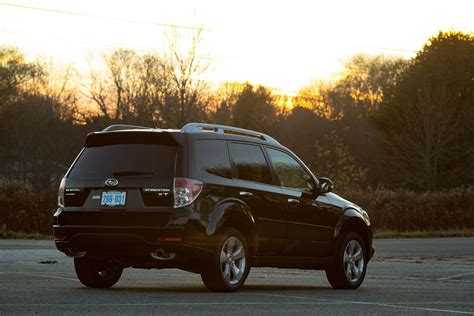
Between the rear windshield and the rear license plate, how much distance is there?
242mm

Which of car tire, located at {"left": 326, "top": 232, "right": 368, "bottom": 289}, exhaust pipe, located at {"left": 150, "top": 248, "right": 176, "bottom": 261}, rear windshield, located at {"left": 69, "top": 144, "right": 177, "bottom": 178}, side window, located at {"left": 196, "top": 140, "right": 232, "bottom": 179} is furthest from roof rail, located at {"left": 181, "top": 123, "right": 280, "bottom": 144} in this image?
car tire, located at {"left": 326, "top": 232, "right": 368, "bottom": 289}

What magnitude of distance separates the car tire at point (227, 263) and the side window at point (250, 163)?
822 millimetres

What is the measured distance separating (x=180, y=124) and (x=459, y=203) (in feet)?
37.8

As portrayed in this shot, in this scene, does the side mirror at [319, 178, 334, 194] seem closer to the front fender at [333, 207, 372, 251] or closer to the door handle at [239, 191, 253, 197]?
the front fender at [333, 207, 372, 251]

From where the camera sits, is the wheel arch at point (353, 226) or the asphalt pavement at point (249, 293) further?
the wheel arch at point (353, 226)

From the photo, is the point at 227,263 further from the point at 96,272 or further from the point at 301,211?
the point at 96,272

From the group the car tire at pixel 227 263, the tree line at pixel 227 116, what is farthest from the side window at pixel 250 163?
the tree line at pixel 227 116

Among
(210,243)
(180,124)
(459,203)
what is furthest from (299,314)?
(180,124)

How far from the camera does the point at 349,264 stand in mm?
14016

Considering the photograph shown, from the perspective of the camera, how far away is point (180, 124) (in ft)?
137

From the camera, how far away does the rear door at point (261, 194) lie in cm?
1234

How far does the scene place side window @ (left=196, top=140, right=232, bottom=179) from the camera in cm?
1191

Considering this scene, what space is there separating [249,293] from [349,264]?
8.59ft

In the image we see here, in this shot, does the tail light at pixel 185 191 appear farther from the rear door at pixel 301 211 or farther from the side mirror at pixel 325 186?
the side mirror at pixel 325 186
